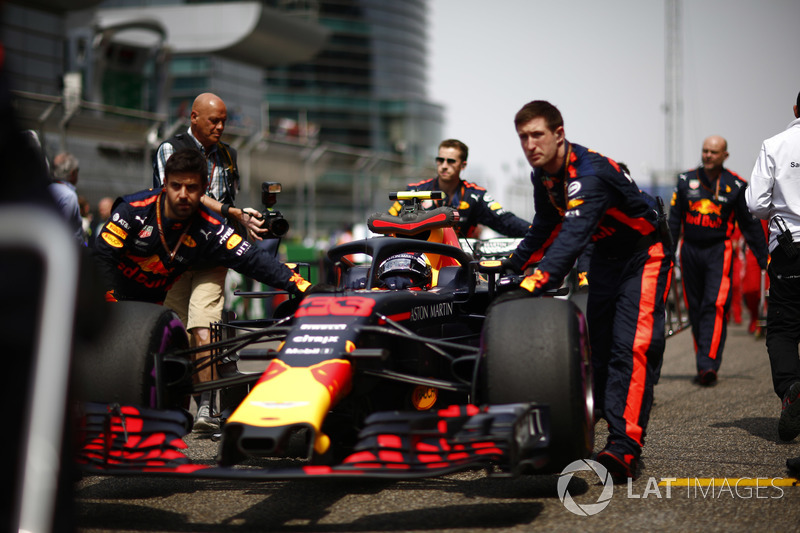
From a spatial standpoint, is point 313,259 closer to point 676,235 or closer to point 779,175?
point 676,235

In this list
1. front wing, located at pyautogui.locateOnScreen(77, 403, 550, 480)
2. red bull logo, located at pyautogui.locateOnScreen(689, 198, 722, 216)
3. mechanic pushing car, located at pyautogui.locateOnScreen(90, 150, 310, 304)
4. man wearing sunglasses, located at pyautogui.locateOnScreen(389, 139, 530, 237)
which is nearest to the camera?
front wing, located at pyautogui.locateOnScreen(77, 403, 550, 480)

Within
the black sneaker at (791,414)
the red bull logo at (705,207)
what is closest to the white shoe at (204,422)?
the black sneaker at (791,414)

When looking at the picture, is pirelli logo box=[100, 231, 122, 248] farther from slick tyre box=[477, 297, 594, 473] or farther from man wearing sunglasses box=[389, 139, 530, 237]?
man wearing sunglasses box=[389, 139, 530, 237]

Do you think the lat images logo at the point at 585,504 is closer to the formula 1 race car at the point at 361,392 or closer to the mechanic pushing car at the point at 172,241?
the formula 1 race car at the point at 361,392

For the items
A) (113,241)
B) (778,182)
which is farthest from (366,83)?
(113,241)

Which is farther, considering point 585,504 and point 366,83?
point 366,83

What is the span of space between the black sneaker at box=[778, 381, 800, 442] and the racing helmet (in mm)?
2047

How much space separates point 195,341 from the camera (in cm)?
606

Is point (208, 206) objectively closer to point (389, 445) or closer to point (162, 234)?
point (162, 234)

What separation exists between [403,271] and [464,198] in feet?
8.59

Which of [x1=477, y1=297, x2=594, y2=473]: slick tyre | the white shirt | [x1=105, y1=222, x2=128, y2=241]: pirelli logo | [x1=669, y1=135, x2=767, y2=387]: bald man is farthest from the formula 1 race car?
[x1=669, y1=135, x2=767, y2=387]: bald man

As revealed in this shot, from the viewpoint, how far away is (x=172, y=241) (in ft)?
16.6

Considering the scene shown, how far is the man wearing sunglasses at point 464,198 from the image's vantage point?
24.8 feet

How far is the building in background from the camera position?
15094 mm
